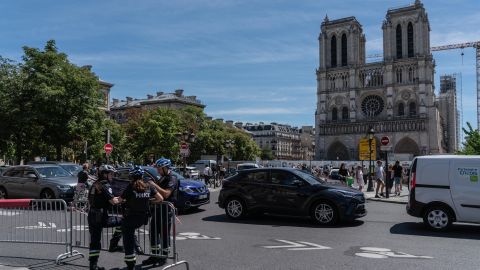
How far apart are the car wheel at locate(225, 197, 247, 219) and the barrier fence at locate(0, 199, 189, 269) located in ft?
14.7

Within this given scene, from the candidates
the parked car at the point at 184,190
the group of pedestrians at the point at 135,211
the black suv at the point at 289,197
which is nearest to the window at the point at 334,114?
the parked car at the point at 184,190

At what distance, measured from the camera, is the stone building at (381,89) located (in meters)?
85.9

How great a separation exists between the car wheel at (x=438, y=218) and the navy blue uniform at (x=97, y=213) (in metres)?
7.86

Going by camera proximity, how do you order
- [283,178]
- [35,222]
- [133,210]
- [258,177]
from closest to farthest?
[133,210] < [35,222] < [283,178] < [258,177]

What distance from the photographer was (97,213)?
729 centimetres

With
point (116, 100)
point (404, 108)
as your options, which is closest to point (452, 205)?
point (404, 108)

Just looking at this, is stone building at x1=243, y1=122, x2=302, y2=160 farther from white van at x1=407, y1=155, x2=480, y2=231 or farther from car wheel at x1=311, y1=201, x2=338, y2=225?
white van at x1=407, y1=155, x2=480, y2=231

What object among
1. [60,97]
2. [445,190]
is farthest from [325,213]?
[60,97]

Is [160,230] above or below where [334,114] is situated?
below

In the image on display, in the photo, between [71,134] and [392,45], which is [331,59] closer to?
[392,45]

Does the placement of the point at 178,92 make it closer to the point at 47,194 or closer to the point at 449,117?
the point at 449,117

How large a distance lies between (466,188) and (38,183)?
14509 mm

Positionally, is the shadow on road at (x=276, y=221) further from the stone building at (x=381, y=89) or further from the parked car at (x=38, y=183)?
the stone building at (x=381, y=89)

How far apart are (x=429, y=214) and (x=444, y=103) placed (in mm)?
123105
